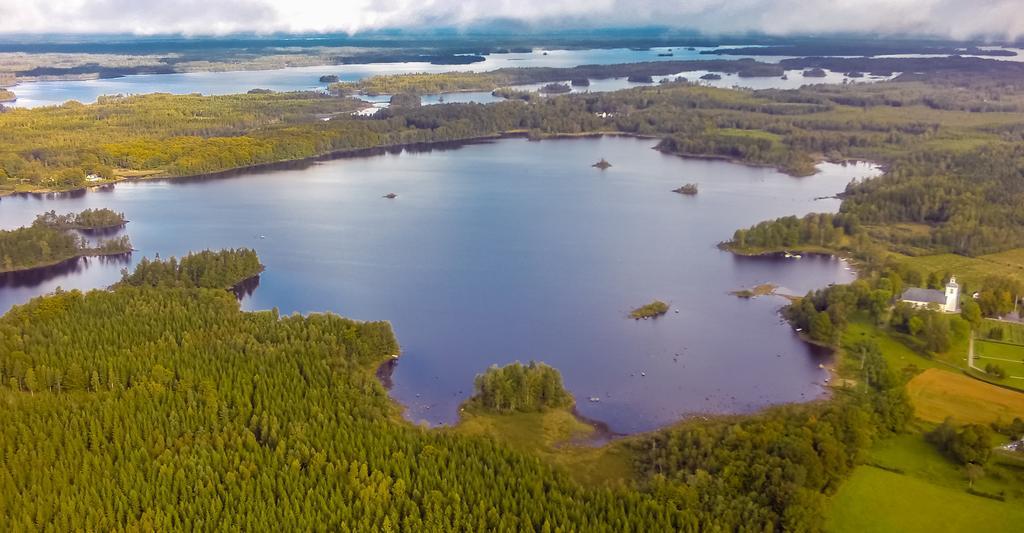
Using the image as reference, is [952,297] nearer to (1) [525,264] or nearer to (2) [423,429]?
(1) [525,264]

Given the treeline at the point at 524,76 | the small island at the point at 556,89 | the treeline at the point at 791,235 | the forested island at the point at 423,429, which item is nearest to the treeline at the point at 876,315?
the forested island at the point at 423,429

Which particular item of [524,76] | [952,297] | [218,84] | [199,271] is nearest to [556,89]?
[524,76]

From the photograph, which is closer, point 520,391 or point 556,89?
point 520,391

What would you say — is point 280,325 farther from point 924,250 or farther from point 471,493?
point 924,250

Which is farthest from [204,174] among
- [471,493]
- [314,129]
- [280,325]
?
[471,493]

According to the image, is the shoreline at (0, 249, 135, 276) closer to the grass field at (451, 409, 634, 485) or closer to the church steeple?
the grass field at (451, 409, 634, 485)

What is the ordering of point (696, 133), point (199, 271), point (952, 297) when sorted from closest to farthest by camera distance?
point (952, 297)
point (199, 271)
point (696, 133)
